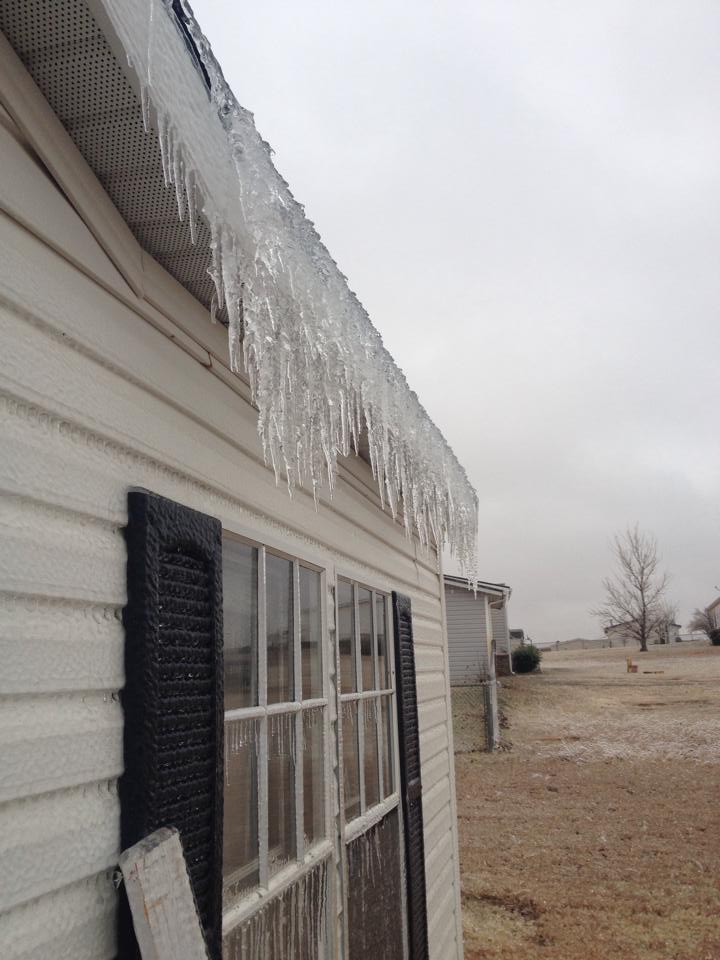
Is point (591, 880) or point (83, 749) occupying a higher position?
point (83, 749)

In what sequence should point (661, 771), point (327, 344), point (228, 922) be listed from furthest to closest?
point (661, 771)
point (327, 344)
point (228, 922)

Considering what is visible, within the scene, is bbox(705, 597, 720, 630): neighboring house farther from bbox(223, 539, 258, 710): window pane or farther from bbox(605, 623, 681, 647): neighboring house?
bbox(223, 539, 258, 710): window pane

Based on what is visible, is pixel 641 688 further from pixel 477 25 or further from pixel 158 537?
pixel 158 537

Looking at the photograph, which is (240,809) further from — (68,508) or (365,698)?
(365,698)

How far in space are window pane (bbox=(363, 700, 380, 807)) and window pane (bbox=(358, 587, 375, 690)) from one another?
10 cm

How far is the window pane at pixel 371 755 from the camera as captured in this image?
3.18 metres

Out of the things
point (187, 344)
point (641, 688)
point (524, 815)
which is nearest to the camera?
point (187, 344)

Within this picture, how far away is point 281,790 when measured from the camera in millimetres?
2184

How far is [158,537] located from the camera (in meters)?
1.56

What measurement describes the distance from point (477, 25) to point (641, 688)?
15992 mm

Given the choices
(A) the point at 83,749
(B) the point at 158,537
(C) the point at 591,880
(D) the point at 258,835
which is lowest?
(C) the point at 591,880

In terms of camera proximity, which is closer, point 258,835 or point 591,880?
point 258,835

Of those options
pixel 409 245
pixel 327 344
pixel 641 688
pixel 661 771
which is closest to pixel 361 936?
pixel 327 344

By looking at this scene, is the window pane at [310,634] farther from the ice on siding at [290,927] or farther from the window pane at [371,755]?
the window pane at [371,755]
